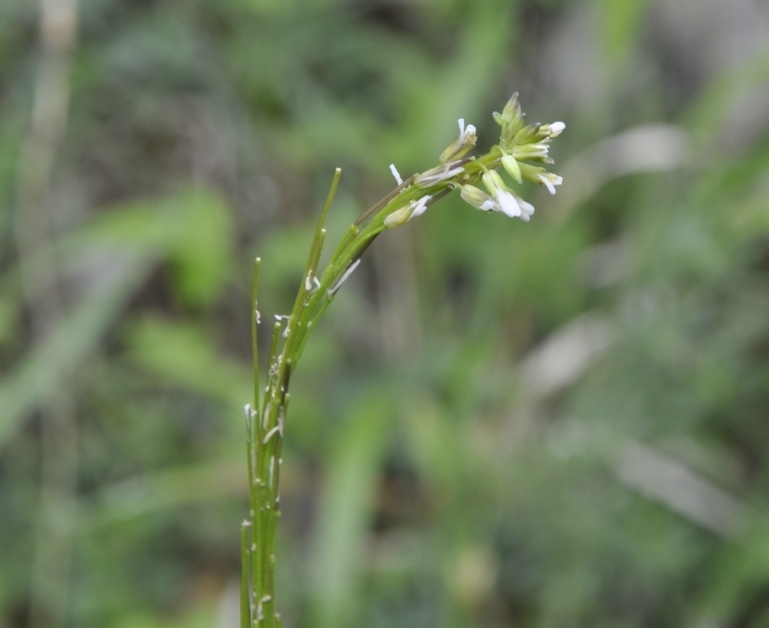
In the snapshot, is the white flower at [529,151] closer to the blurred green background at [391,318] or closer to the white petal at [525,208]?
the white petal at [525,208]

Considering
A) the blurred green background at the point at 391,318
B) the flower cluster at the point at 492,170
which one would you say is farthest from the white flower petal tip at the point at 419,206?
the blurred green background at the point at 391,318

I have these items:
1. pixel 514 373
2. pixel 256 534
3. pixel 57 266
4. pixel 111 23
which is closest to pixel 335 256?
pixel 256 534

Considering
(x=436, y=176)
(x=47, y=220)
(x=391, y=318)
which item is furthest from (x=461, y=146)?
(x=47, y=220)

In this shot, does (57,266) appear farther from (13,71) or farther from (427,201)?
(427,201)

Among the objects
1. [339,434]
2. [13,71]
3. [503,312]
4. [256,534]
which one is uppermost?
[13,71]

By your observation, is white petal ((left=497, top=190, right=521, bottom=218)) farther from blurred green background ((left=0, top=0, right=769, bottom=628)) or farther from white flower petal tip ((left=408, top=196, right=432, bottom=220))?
blurred green background ((left=0, top=0, right=769, bottom=628))

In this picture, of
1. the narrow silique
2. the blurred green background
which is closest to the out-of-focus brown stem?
the blurred green background
